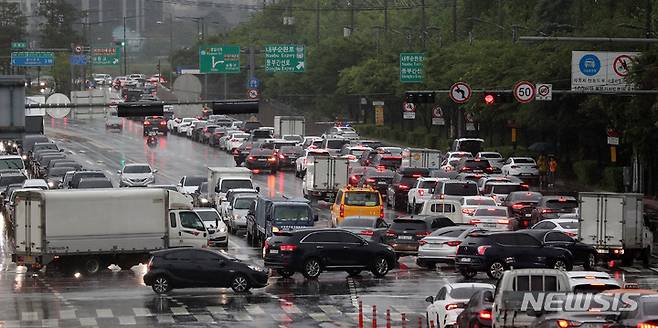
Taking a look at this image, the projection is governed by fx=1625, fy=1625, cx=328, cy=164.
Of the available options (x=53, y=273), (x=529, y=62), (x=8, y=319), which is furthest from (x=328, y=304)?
(x=529, y=62)

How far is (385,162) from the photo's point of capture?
275 feet

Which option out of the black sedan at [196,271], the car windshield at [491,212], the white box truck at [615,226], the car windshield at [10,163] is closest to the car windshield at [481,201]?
the car windshield at [491,212]

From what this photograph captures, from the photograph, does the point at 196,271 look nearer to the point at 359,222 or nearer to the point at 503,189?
the point at 359,222

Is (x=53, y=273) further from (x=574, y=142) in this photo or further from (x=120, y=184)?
(x=574, y=142)

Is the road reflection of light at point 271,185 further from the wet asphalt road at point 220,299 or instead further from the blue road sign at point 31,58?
the blue road sign at point 31,58

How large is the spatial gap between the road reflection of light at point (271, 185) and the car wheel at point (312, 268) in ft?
→ 101

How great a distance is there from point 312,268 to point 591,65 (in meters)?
25.7

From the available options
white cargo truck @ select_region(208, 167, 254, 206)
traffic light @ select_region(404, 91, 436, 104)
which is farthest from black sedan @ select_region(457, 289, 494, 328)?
white cargo truck @ select_region(208, 167, 254, 206)

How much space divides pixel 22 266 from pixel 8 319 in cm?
1261

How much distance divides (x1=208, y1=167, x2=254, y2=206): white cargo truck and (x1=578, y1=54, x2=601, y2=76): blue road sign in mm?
14770

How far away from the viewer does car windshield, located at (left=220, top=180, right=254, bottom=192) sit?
66.8m

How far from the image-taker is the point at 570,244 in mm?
49188

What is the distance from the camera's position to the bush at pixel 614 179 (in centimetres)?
7994

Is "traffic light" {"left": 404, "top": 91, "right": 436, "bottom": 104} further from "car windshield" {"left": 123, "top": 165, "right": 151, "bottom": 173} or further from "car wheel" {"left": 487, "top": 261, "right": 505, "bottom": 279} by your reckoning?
"car wheel" {"left": 487, "top": 261, "right": 505, "bottom": 279}
